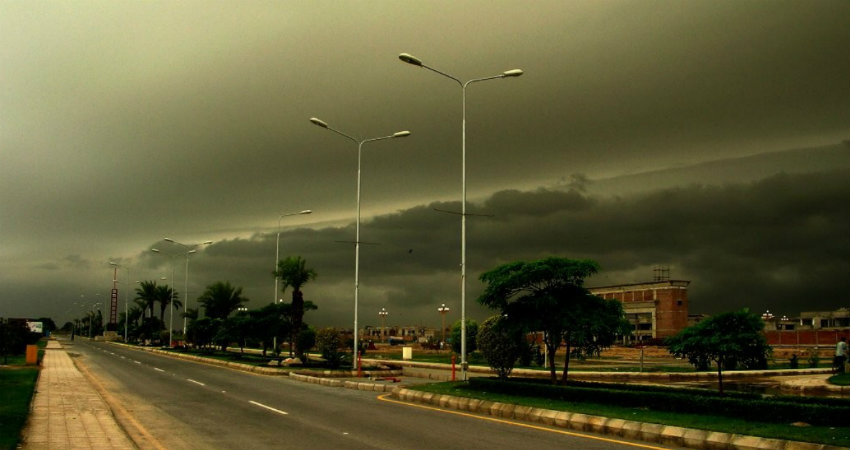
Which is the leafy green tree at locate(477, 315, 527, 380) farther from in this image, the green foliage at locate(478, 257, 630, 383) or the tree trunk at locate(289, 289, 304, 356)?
the tree trunk at locate(289, 289, 304, 356)

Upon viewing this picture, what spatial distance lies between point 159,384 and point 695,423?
21.7 meters

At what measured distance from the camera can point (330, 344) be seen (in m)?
41.5

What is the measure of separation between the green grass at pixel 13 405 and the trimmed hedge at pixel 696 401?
41.0ft

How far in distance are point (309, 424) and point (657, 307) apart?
101667mm

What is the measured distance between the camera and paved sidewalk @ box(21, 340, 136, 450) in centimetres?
1289

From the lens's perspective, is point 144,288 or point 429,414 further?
point 144,288

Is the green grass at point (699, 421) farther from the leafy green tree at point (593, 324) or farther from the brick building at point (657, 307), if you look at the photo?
the brick building at point (657, 307)

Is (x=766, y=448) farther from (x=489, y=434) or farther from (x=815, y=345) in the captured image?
(x=815, y=345)

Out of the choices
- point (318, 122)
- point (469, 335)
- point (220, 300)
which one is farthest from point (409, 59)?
point (220, 300)

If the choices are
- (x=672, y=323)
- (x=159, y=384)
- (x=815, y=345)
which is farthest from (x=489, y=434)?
(x=672, y=323)

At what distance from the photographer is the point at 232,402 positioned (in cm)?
2125

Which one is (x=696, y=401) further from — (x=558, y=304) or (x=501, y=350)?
(x=501, y=350)

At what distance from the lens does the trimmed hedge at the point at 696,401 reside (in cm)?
1338

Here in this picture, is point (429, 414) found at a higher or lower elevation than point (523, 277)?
lower
